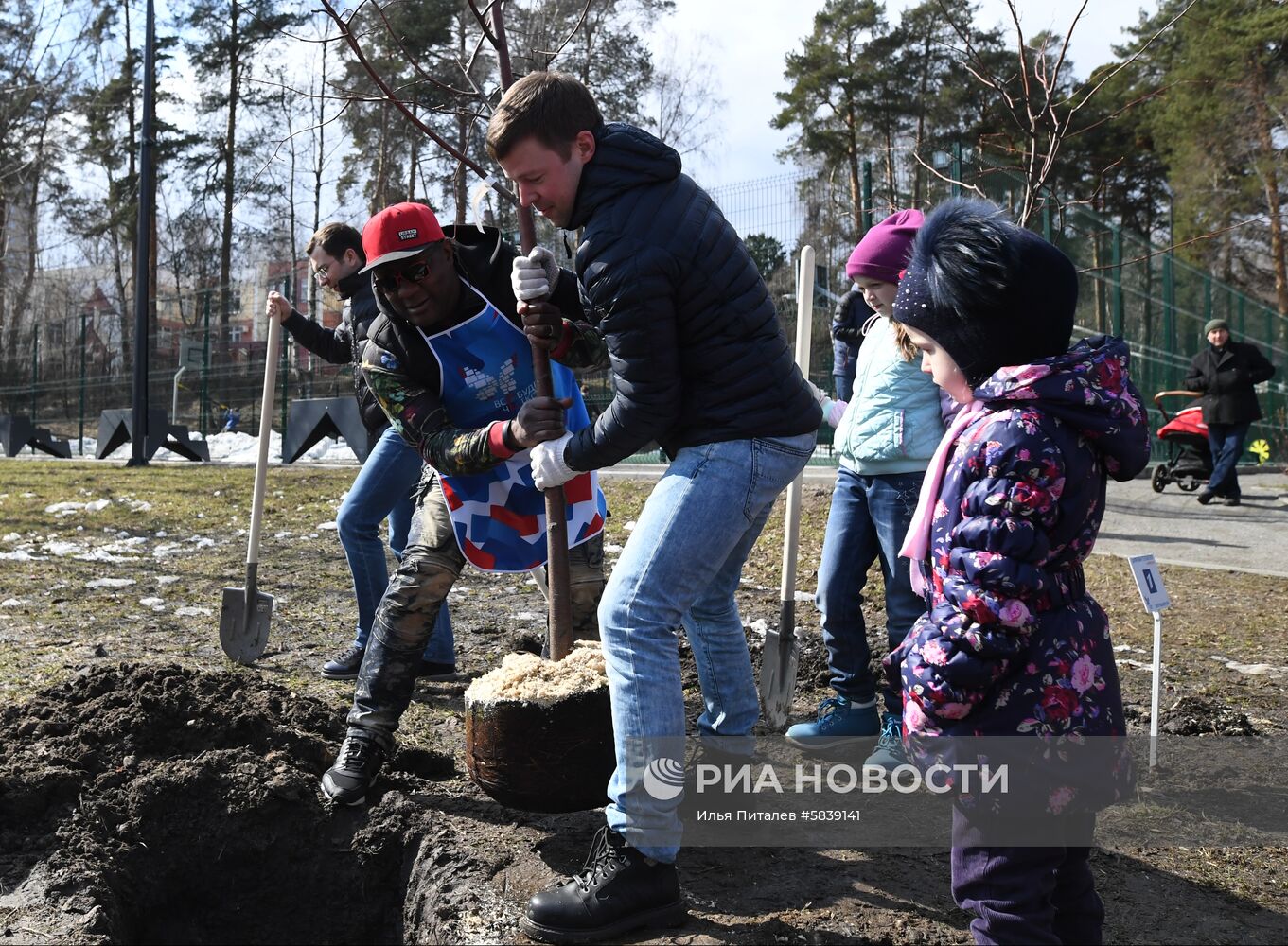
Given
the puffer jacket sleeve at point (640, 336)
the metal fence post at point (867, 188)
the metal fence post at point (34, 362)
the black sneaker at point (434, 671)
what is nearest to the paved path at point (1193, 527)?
the metal fence post at point (867, 188)

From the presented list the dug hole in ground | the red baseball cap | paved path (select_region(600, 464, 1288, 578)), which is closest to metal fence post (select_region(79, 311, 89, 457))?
paved path (select_region(600, 464, 1288, 578))

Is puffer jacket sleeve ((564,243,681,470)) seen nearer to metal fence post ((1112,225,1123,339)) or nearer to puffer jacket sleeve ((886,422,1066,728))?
puffer jacket sleeve ((886,422,1066,728))

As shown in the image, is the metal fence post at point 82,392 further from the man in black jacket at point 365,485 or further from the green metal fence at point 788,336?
the man in black jacket at point 365,485

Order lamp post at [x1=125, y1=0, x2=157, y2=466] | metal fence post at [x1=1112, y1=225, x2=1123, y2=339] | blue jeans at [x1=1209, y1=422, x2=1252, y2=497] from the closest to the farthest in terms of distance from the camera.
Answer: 1. blue jeans at [x1=1209, y1=422, x2=1252, y2=497]
2. metal fence post at [x1=1112, y1=225, x2=1123, y2=339]
3. lamp post at [x1=125, y1=0, x2=157, y2=466]

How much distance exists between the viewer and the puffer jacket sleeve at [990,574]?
5.50ft

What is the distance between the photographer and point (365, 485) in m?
4.29

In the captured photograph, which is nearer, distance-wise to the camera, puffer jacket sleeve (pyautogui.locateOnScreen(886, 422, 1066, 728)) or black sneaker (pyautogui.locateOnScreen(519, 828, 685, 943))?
puffer jacket sleeve (pyautogui.locateOnScreen(886, 422, 1066, 728))

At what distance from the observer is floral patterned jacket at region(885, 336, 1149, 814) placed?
1.69 m

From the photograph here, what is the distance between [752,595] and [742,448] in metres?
3.85

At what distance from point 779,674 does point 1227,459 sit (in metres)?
8.59

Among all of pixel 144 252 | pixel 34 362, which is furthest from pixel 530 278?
pixel 34 362

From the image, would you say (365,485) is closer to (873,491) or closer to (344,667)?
(344,667)

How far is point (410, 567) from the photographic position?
321cm

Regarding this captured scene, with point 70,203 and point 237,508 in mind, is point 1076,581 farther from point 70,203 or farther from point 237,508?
point 70,203
